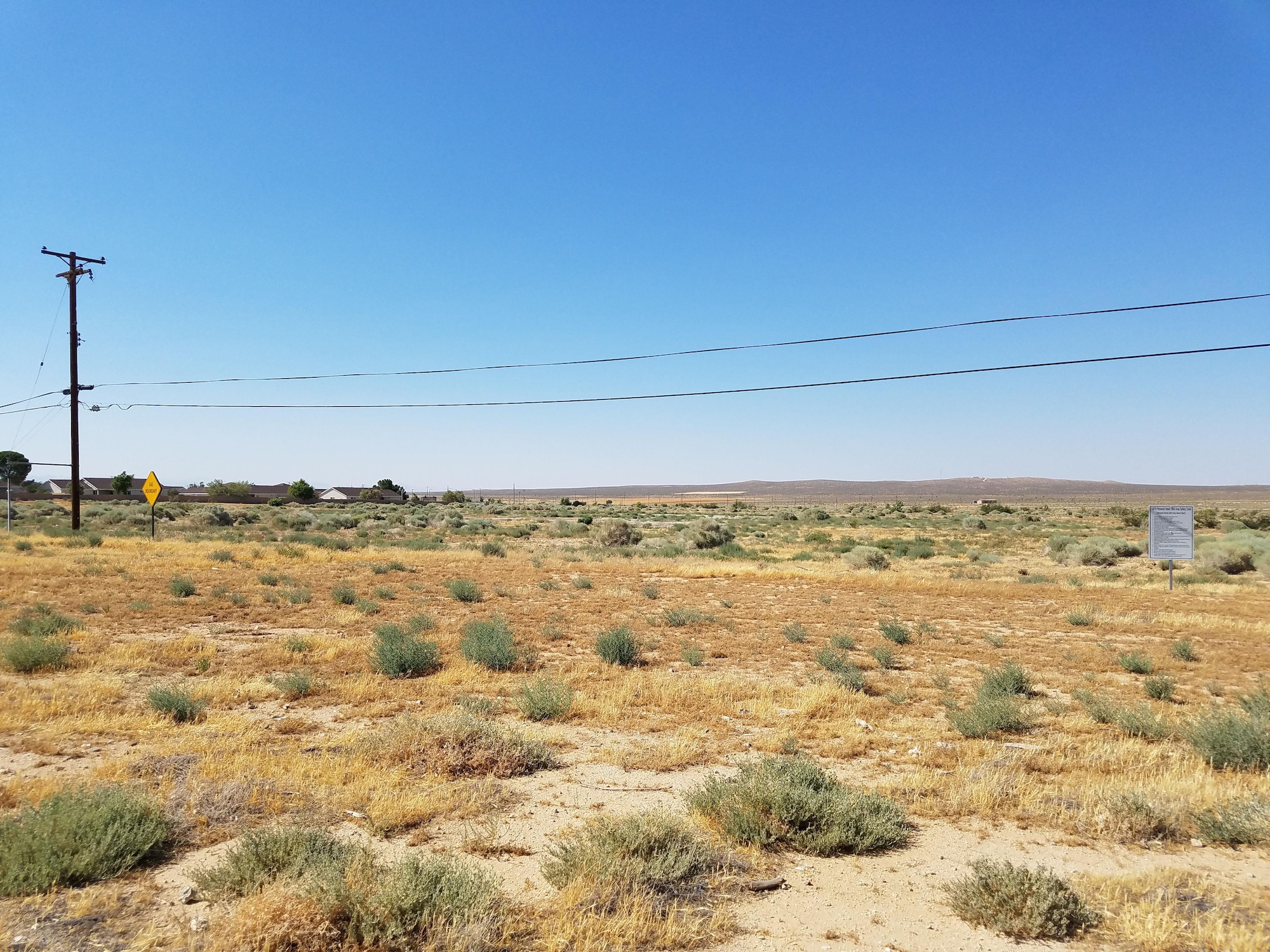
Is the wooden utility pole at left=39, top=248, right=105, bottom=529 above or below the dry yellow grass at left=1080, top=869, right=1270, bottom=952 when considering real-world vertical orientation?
above

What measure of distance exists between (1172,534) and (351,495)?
125 m

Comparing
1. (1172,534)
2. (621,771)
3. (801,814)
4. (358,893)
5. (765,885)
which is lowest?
(621,771)

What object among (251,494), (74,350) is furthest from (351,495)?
(74,350)

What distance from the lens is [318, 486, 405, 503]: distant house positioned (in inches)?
4599

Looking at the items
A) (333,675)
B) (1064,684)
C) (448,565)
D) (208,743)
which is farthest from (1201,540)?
(208,743)

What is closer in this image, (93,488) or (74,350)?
(74,350)

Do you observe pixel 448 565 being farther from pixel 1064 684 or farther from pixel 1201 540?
pixel 1201 540

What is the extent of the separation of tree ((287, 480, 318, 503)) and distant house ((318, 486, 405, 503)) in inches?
106

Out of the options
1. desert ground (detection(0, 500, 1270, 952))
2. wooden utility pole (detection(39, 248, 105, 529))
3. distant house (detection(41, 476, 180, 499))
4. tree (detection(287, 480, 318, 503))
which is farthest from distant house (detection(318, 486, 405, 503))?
desert ground (detection(0, 500, 1270, 952))

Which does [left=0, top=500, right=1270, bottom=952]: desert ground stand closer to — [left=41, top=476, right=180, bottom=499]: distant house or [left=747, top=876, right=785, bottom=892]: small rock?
[left=747, top=876, right=785, bottom=892]: small rock

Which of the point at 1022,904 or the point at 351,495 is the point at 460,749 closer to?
the point at 1022,904

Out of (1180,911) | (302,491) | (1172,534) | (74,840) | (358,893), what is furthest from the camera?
(302,491)

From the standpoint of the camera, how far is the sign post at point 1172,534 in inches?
977

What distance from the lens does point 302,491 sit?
112 meters
